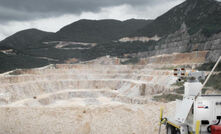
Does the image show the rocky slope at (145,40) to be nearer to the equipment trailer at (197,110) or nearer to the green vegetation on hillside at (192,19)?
the green vegetation on hillside at (192,19)

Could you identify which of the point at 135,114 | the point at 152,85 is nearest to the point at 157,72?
the point at 152,85

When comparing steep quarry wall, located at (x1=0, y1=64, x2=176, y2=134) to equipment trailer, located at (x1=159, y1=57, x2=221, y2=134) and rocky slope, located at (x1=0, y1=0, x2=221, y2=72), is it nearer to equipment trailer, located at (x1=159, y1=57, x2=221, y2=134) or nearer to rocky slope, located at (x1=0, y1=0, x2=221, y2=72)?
equipment trailer, located at (x1=159, y1=57, x2=221, y2=134)

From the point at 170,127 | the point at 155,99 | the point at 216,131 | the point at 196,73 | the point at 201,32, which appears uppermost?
the point at 201,32

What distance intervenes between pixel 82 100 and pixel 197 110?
48.0m

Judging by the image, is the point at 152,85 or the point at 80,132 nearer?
the point at 80,132

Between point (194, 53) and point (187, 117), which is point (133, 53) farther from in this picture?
point (187, 117)

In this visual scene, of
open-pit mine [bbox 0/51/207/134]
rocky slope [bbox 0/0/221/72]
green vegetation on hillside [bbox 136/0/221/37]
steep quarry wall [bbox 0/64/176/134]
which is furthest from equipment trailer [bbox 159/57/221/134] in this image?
green vegetation on hillside [bbox 136/0/221/37]

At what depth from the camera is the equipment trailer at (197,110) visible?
768 centimetres

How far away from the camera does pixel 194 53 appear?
65.8 metres

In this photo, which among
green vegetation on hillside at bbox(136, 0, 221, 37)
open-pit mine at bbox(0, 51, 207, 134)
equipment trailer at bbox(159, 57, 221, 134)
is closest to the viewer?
equipment trailer at bbox(159, 57, 221, 134)

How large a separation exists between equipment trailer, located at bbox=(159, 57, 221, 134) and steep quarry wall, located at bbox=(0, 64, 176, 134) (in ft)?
26.0

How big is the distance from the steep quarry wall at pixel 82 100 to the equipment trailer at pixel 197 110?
312 inches

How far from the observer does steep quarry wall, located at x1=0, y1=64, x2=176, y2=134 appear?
58.4ft

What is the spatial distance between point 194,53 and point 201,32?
12616 millimetres
